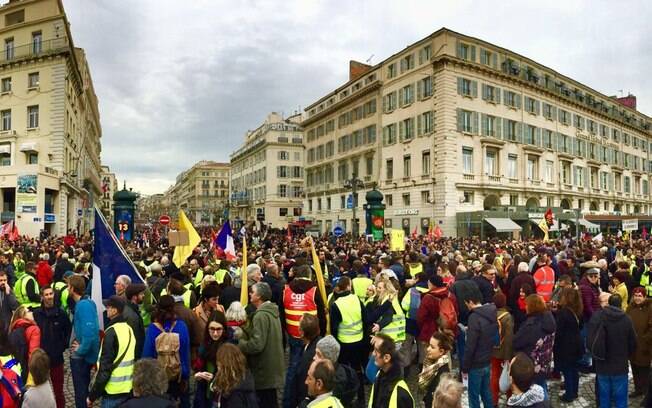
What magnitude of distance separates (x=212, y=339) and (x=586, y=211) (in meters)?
50.6

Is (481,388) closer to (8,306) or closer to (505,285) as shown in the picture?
(505,285)

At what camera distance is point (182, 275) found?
8.26 meters

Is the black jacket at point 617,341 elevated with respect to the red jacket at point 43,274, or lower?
lower

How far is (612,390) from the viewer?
5621 mm

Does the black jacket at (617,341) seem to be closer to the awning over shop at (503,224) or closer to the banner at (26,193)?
the awning over shop at (503,224)

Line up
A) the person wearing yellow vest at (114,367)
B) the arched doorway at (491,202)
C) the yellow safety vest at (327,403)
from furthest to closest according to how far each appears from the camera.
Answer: the arched doorway at (491,202) → the person wearing yellow vest at (114,367) → the yellow safety vest at (327,403)

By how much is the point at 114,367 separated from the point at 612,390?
5.77m

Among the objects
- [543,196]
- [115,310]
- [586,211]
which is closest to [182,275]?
[115,310]

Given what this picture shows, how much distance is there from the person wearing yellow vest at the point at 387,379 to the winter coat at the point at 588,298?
5192 mm

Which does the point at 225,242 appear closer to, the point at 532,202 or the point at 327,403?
the point at 327,403

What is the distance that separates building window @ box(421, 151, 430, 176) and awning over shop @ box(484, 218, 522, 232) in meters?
6.11

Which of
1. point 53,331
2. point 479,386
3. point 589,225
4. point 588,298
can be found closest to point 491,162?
point 589,225

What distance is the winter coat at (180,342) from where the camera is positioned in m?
4.66

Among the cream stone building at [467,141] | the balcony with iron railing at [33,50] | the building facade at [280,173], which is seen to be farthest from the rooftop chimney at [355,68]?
the balcony with iron railing at [33,50]
